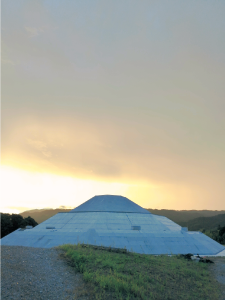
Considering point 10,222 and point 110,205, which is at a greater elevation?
point 110,205

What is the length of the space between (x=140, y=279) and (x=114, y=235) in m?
22.1

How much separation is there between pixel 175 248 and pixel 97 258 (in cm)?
2086

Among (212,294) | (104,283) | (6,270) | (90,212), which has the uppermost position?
(90,212)

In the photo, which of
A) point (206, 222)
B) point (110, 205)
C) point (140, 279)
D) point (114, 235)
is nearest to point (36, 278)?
point (140, 279)

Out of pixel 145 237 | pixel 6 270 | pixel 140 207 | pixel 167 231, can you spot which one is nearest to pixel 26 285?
pixel 6 270

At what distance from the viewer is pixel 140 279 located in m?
20.0

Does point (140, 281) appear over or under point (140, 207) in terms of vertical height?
under

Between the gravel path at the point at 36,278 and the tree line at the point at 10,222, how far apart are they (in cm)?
6280

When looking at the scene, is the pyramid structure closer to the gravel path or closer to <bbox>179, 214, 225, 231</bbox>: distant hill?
the gravel path

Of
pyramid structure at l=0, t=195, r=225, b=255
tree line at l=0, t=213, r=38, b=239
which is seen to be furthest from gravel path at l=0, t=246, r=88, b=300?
tree line at l=0, t=213, r=38, b=239

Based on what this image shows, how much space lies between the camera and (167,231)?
47.7m

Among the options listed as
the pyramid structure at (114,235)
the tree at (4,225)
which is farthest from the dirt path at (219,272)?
the tree at (4,225)

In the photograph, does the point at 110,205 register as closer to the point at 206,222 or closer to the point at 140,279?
the point at 140,279

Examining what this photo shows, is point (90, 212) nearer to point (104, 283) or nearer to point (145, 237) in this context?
point (145, 237)
